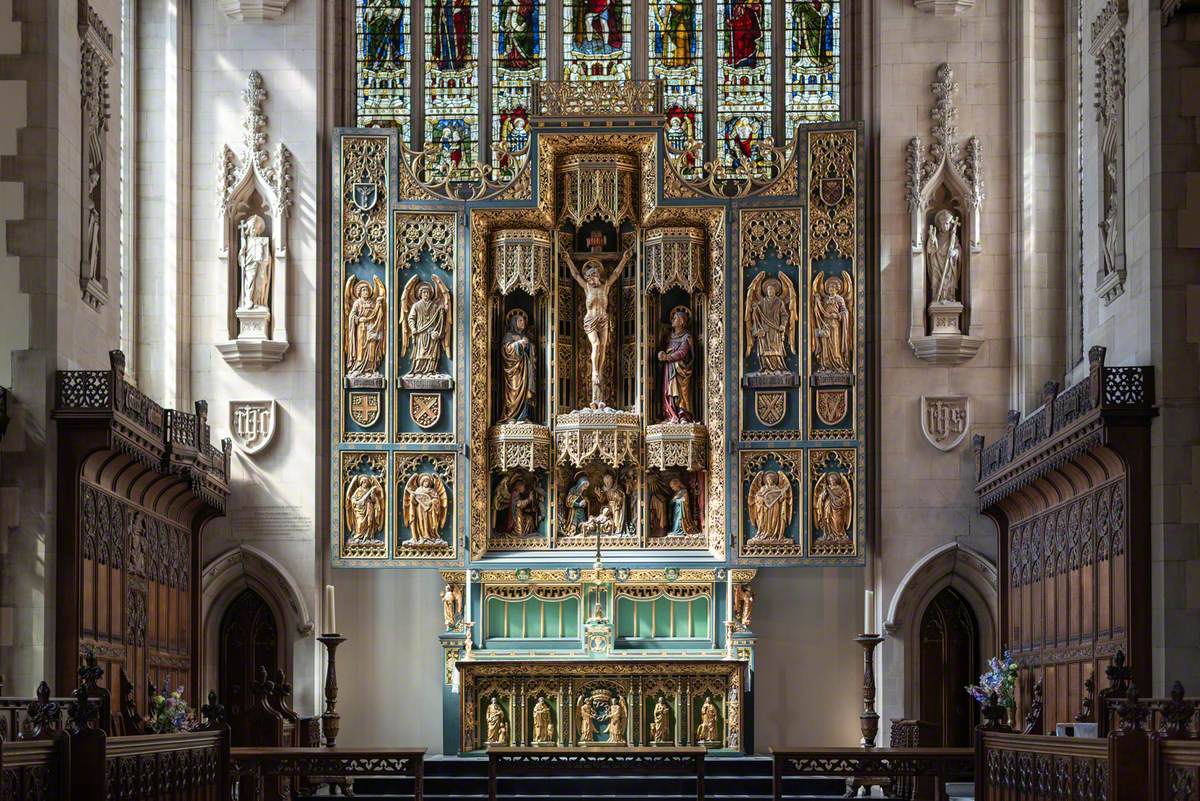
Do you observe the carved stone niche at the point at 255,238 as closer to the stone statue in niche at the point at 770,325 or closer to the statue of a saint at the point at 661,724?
the stone statue in niche at the point at 770,325

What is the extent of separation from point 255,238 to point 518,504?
4.65m

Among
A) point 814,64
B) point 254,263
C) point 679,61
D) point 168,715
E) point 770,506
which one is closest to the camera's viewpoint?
point 168,715

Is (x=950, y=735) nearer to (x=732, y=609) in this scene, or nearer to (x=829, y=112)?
(x=732, y=609)

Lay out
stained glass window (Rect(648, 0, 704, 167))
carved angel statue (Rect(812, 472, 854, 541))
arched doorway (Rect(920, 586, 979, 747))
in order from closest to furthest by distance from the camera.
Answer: carved angel statue (Rect(812, 472, 854, 541)) < arched doorway (Rect(920, 586, 979, 747)) < stained glass window (Rect(648, 0, 704, 167))

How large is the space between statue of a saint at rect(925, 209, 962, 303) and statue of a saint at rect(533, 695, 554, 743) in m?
6.84

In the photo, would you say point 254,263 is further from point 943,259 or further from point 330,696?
point 943,259

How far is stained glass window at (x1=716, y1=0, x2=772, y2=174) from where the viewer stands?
82.1 ft

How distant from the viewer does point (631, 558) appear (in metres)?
23.9

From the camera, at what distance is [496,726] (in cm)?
2284

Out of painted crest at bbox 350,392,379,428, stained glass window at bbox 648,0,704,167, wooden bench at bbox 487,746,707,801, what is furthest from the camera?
stained glass window at bbox 648,0,704,167

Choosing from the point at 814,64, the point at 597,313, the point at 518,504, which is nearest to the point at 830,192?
the point at 814,64

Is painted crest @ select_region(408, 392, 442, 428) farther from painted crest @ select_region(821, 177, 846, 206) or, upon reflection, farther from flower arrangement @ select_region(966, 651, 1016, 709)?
flower arrangement @ select_region(966, 651, 1016, 709)

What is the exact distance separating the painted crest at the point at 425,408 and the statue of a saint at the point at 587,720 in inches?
155

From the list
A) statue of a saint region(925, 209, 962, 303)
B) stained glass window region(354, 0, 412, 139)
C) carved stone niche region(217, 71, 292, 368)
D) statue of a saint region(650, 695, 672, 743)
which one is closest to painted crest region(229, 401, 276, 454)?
carved stone niche region(217, 71, 292, 368)
